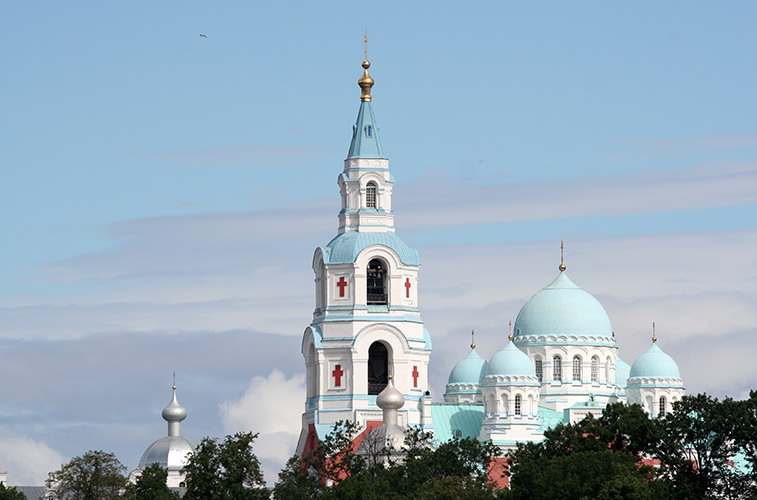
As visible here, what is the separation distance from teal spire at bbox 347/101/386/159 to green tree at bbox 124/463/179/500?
16.9 metres

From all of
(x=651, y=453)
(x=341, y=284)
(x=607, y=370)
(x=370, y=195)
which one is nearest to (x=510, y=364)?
(x=607, y=370)

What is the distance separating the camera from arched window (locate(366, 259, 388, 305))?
10506cm

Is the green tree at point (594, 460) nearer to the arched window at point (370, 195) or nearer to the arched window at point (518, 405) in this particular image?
the arched window at point (370, 195)

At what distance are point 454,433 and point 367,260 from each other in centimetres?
1120

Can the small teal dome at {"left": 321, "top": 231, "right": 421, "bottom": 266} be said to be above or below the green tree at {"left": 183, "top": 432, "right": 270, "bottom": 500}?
above

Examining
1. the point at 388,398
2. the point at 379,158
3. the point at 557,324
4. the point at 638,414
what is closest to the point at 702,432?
the point at 638,414

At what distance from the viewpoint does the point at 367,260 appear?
104125 mm

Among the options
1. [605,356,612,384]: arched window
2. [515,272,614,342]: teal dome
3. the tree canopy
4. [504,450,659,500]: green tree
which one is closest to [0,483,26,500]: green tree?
the tree canopy

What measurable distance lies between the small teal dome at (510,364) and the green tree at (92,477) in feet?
62.5

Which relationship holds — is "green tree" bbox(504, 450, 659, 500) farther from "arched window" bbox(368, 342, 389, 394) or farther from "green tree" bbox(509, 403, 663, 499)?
"arched window" bbox(368, 342, 389, 394)

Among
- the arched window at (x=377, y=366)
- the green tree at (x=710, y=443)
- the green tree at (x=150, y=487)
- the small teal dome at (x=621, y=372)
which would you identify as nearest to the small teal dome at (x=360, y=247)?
the arched window at (x=377, y=366)

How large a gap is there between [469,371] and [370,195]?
1643cm

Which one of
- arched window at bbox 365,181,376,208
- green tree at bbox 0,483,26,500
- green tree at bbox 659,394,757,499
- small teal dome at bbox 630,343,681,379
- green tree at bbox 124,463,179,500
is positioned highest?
arched window at bbox 365,181,376,208

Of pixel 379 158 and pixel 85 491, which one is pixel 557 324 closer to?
pixel 379 158
